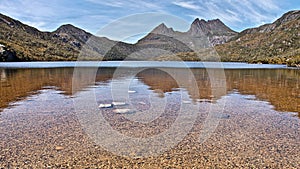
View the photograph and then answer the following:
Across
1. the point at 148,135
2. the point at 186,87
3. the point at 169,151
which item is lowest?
the point at 169,151

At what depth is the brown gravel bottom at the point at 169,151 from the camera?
10.4m

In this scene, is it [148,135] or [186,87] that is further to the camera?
[186,87]

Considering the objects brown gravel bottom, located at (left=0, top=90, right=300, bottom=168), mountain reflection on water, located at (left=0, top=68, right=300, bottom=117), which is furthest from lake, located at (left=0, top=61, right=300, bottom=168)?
mountain reflection on water, located at (left=0, top=68, right=300, bottom=117)

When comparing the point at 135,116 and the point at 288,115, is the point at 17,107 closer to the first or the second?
the point at 135,116

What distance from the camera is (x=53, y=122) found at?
16266mm

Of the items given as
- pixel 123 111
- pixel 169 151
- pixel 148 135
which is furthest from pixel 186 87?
pixel 169 151

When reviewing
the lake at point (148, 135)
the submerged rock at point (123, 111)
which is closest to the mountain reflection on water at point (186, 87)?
the lake at point (148, 135)

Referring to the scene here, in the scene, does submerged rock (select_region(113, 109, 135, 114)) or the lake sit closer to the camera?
the lake

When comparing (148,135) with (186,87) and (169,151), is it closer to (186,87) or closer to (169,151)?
(169,151)

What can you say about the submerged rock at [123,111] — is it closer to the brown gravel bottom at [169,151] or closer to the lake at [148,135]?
the lake at [148,135]

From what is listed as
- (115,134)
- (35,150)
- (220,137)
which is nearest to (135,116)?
(115,134)

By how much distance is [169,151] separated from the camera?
11742 mm

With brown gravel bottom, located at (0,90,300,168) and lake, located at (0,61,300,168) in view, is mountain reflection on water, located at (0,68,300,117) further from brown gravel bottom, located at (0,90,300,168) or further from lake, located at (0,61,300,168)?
brown gravel bottom, located at (0,90,300,168)

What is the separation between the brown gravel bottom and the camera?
1036cm
